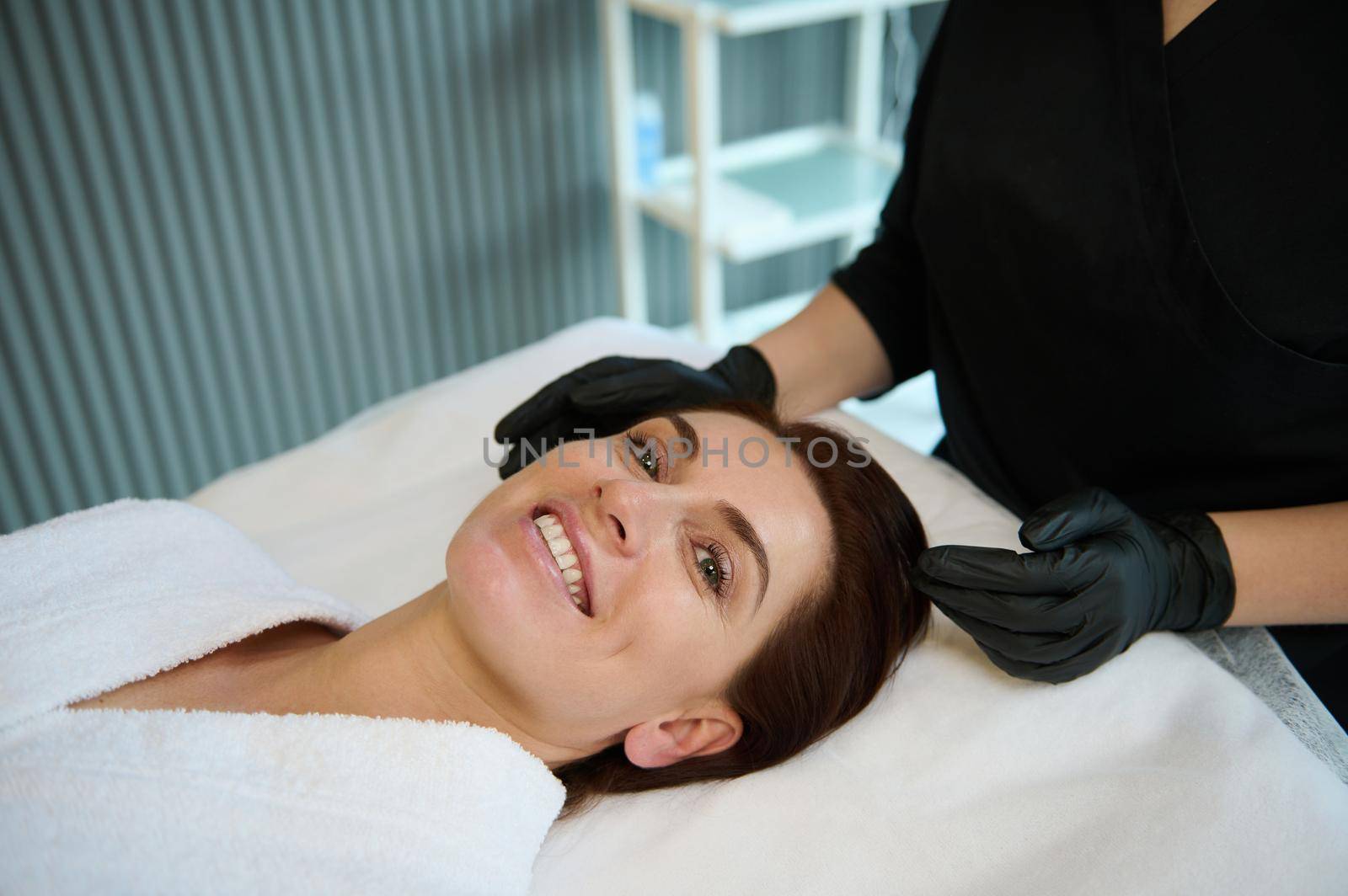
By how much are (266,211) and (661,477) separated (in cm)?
145

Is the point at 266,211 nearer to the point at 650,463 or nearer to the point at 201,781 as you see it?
the point at 650,463

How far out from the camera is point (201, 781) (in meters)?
Result: 0.87

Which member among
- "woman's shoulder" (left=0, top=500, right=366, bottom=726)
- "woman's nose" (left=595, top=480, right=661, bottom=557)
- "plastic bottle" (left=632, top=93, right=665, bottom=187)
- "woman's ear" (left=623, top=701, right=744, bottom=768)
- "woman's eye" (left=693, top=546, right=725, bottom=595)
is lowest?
"woman's ear" (left=623, top=701, right=744, bottom=768)

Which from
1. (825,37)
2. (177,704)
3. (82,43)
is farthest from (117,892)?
(825,37)

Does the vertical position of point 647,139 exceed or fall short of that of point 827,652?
it exceeds it

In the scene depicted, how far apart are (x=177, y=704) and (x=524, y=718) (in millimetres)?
335

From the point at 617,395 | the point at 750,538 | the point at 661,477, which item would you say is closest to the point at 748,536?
the point at 750,538

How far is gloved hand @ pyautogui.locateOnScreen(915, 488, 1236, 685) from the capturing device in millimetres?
993

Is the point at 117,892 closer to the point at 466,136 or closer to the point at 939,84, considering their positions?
the point at 939,84

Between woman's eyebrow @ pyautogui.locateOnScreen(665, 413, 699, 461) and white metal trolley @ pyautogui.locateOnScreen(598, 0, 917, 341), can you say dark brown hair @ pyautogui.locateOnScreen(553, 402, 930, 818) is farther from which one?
white metal trolley @ pyautogui.locateOnScreen(598, 0, 917, 341)

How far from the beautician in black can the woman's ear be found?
0.81ft

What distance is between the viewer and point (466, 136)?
232cm

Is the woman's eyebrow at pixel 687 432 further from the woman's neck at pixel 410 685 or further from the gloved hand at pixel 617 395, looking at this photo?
the woman's neck at pixel 410 685

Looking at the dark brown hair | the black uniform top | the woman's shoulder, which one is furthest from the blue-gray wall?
the dark brown hair
